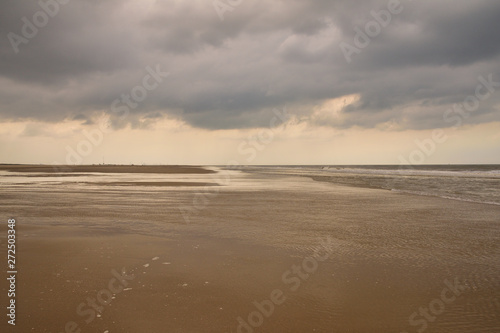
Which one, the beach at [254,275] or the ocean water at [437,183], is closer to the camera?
the beach at [254,275]

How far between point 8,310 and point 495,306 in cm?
750

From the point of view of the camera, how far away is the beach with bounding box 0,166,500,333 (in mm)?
4652

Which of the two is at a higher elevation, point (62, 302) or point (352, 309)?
point (62, 302)

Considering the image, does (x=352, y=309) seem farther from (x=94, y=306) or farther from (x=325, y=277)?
(x=94, y=306)

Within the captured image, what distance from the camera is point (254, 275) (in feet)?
21.0

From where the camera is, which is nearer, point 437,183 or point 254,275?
point 254,275

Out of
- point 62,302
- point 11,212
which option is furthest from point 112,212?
point 62,302

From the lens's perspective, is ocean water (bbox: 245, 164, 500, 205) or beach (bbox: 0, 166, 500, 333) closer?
beach (bbox: 0, 166, 500, 333)

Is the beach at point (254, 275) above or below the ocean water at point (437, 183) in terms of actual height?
below

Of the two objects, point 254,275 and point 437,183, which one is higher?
point 437,183

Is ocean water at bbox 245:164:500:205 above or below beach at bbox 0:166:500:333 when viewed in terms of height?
above

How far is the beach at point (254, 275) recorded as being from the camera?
15.3 feet

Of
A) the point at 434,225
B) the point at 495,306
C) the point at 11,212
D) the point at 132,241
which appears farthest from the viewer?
the point at 11,212

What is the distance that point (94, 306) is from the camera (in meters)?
4.95
